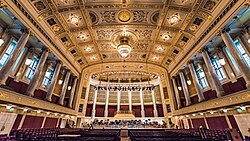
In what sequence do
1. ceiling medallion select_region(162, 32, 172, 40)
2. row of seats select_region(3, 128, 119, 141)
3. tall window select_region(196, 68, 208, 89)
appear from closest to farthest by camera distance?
row of seats select_region(3, 128, 119, 141), ceiling medallion select_region(162, 32, 172, 40), tall window select_region(196, 68, 208, 89)

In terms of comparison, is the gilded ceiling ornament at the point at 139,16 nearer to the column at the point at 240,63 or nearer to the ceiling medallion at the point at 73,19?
the ceiling medallion at the point at 73,19

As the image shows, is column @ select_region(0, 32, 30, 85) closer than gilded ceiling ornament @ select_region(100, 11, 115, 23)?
Yes

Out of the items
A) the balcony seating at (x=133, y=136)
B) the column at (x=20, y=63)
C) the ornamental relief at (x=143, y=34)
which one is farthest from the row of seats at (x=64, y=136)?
the ornamental relief at (x=143, y=34)

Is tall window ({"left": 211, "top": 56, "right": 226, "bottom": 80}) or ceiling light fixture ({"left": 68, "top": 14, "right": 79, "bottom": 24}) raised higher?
ceiling light fixture ({"left": 68, "top": 14, "right": 79, "bottom": 24})

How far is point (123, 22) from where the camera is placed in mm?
10078

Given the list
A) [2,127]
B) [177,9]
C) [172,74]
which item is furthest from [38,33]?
[172,74]

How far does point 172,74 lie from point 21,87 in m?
15.5

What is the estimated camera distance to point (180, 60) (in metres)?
13.5

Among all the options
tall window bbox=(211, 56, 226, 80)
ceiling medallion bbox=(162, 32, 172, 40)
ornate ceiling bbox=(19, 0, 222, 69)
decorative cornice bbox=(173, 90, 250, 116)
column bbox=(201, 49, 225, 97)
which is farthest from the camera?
ceiling medallion bbox=(162, 32, 172, 40)

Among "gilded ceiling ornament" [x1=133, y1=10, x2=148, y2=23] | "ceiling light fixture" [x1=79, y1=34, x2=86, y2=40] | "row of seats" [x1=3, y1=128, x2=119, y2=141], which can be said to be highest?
"gilded ceiling ornament" [x1=133, y1=10, x2=148, y2=23]

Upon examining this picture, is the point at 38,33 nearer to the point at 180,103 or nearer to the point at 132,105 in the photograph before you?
the point at 180,103

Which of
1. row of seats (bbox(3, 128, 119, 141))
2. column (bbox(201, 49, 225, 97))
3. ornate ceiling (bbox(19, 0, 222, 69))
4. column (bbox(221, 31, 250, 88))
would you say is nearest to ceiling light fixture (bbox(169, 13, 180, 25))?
ornate ceiling (bbox(19, 0, 222, 69))

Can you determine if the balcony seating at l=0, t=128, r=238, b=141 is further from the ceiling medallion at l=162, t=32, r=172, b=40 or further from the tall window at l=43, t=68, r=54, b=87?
the ceiling medallion at l=162, t=32, r=172, b=40

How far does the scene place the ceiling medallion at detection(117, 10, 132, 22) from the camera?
9.24 meters
